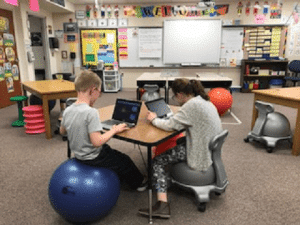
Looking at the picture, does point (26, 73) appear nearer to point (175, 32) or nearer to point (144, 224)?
point (175, 32)

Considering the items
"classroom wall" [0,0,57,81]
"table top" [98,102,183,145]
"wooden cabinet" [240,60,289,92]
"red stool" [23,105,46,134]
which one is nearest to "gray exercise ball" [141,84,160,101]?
"red stool" [23,105,46,134]

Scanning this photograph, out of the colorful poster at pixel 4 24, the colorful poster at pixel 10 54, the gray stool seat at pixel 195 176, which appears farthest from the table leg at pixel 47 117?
the colorful poster at pixel 4 24

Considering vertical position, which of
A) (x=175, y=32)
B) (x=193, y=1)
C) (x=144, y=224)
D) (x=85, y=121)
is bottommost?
(x=144, y=224)

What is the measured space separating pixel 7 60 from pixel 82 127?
16.5ft

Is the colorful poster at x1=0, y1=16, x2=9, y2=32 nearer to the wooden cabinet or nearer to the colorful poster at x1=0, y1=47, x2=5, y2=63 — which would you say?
the colorful poster at x1=0, y1=47, x2=5, y2=63

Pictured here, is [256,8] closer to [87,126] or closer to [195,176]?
[195,176]

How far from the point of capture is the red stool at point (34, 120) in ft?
12.3

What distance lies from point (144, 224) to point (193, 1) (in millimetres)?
6703

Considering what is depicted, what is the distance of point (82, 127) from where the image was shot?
5.41ft

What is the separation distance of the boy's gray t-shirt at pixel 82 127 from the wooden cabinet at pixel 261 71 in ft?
21.6

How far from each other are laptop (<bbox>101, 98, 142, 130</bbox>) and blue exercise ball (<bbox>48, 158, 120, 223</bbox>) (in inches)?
14.8

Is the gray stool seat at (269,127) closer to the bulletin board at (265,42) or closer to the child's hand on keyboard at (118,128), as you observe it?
the child's hand on keyboard at (118,128)

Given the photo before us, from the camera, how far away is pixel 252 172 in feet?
8.60

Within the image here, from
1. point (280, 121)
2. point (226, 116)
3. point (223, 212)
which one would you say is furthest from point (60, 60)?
point (223, 212)
